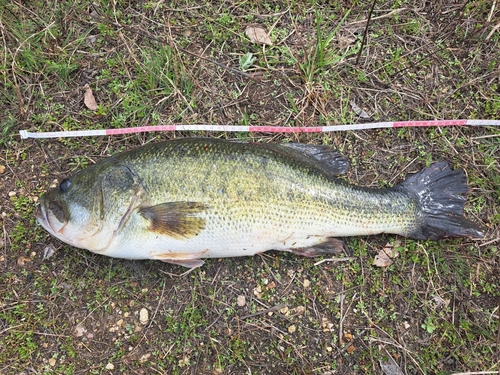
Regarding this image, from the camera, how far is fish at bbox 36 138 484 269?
9.90ft

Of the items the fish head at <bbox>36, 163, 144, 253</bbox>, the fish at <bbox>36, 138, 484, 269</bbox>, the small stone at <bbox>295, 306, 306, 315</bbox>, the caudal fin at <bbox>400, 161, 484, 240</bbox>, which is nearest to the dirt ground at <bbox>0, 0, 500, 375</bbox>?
the small stone at <bbox>295, 306, 306, 315</bbox>

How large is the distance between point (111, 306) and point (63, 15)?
3082mm

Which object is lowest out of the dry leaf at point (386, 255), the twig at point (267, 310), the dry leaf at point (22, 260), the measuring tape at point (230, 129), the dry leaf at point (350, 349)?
the dry leaf at point (350, 349)

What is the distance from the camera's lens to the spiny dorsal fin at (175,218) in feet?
9.80

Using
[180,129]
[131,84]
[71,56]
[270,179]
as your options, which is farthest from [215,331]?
[71,56]

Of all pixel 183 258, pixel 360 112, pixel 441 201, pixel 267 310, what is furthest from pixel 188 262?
pixel 441 201

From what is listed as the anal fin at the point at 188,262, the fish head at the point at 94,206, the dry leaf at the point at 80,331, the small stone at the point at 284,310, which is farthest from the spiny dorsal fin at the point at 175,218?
the dry leaf at the point at 80,331

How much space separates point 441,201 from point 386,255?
74cm

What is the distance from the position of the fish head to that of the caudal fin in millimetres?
2536

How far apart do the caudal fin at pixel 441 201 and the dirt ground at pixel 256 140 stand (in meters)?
0.20

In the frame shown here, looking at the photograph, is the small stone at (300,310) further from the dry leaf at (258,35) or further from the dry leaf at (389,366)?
the dry leaf at (258,35)

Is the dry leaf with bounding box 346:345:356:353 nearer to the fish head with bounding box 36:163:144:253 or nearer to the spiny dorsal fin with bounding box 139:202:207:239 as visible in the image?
the spiny dorsal fin with bounding box 139:202:207:239

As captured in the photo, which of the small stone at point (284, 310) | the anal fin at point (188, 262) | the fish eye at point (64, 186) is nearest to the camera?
the fish eye at point (64, 186)

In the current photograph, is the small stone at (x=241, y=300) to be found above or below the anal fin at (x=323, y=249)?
below
